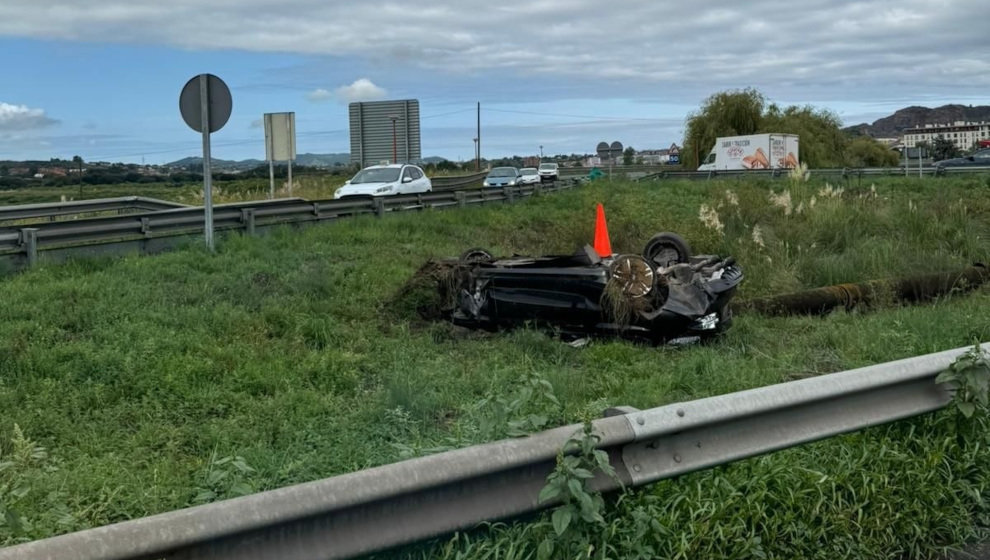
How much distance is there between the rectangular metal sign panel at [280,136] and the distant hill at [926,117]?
478 ft

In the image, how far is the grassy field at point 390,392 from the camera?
4.08 m

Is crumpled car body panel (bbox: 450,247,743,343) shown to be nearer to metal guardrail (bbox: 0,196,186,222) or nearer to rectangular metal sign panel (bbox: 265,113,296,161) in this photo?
metal guardrail (bbox: 0,196,186,222)

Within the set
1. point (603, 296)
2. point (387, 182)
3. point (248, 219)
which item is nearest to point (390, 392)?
point (603, 296)

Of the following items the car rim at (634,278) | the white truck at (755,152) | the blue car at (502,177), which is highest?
the white truck at (755,152)

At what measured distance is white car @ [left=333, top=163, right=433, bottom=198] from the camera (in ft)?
87.3

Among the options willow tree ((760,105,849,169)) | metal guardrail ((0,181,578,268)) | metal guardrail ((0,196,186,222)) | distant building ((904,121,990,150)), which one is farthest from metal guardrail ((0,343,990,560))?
distant building ((904,121,990,150))

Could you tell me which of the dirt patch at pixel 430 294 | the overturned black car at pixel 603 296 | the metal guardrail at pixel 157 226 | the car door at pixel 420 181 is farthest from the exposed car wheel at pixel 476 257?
the car door at pixel 420 181

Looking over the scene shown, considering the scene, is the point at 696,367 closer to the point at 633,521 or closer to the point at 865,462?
the point at 865,462

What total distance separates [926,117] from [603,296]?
588 ft

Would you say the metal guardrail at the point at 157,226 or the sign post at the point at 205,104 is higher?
the sign post at the point at 205,104

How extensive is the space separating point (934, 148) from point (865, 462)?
333 ft

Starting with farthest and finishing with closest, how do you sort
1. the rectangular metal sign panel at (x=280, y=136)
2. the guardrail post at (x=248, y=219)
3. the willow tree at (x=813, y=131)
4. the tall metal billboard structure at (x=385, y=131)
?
the willow tree at (x=813, y=131) < the tall metal billboard structure at (x=385, y=131) < the rectangular metal sign panel at (x=280, y=136) < the guardrail post at (x=248, y=219)

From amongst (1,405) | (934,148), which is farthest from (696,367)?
(934,148)

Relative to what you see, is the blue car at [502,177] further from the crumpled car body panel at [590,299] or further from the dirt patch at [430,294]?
the crumpled car body panel at [590,299]
